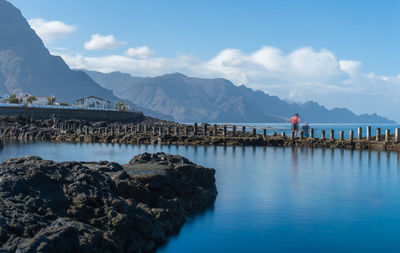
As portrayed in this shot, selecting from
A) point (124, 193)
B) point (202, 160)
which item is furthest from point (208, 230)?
point (202, 160)

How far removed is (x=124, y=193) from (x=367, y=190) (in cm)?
1498

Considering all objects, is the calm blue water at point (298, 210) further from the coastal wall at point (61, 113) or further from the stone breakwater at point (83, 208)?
the coastal wall at point (61, 113)

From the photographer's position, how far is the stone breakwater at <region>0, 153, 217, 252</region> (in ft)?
25.2

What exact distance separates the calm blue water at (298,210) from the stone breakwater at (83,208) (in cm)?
90

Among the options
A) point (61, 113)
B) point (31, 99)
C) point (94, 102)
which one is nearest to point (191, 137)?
point (61, 113)

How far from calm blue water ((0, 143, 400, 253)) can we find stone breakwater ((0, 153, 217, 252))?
0.90 meters

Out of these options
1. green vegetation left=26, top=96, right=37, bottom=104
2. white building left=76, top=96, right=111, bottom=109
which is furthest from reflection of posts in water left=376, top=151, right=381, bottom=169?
green vegetation left=26, top=96, right=37, bottom=104

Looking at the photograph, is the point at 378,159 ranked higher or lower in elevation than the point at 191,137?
lower

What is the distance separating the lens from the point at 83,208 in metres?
9.56

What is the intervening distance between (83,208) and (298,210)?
964 centimetres

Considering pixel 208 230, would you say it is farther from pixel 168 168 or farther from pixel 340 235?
pixel 340 235

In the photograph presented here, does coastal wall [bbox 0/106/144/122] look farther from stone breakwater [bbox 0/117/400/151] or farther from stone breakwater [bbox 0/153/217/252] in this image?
stone breakwater [bbox 0/153/217/252]

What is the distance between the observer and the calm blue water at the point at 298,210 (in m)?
12.8

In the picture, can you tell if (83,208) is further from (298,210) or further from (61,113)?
(61,113)
